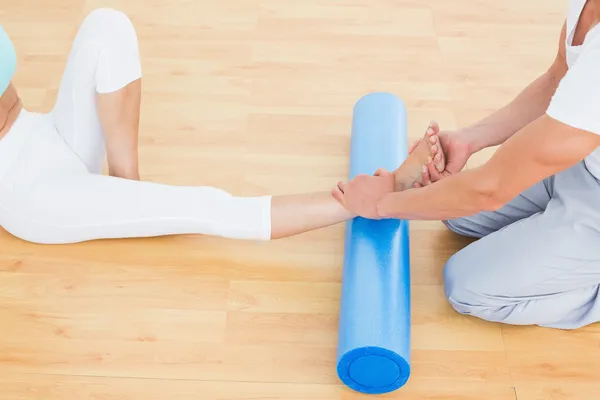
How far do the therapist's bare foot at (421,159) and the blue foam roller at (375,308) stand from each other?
0.10m

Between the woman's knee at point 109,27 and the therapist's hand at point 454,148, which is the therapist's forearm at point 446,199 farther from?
the woman's knee at point 109,27

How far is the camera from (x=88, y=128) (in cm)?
153

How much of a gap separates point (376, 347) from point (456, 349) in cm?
31

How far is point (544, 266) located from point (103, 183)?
1.01 metres

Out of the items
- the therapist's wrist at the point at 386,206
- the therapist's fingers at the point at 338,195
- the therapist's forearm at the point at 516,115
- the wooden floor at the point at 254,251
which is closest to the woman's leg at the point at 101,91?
the wooden floor at the point at 254,251

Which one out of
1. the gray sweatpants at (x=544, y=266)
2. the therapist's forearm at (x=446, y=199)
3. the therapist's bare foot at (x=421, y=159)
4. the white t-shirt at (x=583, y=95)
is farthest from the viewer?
the therapist's bare foot at (x=421, y=159)

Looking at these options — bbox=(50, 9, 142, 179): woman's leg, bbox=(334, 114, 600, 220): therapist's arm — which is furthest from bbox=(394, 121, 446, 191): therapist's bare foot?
bbox=(50, 9, 142, 179): woman's leg

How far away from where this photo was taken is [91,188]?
1478 millimetres

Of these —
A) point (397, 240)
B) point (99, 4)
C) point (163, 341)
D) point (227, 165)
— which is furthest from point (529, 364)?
point (99, 4)

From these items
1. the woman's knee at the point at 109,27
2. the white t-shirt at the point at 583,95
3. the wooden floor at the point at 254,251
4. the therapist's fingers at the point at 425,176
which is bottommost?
the wooden floor at the point at 254,251

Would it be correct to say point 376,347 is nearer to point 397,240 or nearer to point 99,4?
point 397,240

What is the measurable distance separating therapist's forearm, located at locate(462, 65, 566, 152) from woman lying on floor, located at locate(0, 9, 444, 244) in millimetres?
166

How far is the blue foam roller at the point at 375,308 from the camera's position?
1245mm

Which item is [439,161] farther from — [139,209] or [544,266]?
[139,209]
